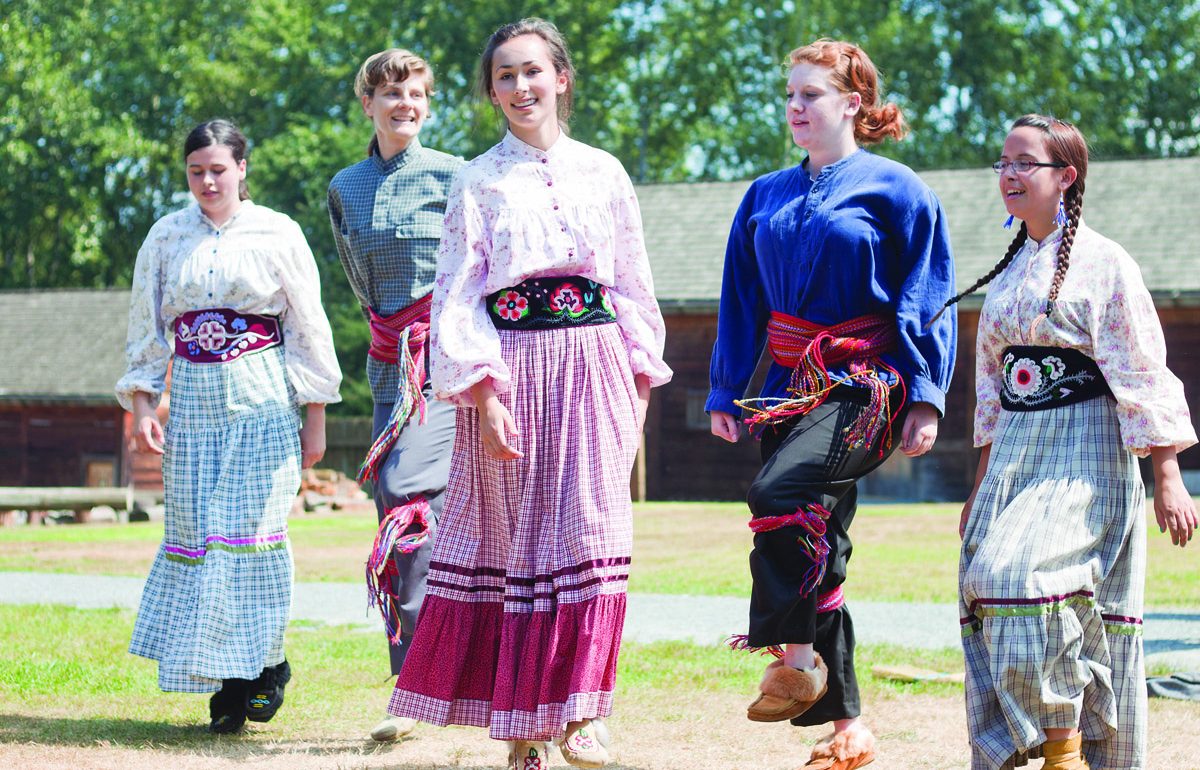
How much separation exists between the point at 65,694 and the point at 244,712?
3.39 ft

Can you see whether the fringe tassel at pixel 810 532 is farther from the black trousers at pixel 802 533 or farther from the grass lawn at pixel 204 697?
the grass lawn at pixel 204 697

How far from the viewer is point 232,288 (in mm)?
5035

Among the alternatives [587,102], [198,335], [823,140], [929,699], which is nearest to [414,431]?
[198,335]

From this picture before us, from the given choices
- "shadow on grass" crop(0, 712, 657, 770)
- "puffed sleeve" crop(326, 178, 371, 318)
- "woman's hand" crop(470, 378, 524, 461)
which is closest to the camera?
"woman's hand" crop(470, 378, 524, 461)

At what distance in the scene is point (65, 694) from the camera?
5555 mm

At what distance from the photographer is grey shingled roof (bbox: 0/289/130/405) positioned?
2723 centimetres

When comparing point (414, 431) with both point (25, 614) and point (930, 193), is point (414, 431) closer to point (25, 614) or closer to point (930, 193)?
point (930, 193)

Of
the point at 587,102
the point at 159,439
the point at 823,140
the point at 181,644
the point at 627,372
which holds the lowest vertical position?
the point at 181,644

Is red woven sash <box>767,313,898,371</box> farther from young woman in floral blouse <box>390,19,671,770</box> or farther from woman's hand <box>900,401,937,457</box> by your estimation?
young woman in floral blouse <box>390,19,671,770</box>

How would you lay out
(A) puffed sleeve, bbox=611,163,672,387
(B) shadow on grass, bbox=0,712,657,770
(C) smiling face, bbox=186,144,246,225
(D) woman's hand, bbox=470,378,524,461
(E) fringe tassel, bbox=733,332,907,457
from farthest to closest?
(C) smiling face, bbox=186,144,246,225 < (B) shadow on grass, bbox=0,712,657,770 < (A) puffed sleeve, bbox=611,163,672,387 < (E) fringe tassel, bbox=733,332,907,457 < (D) woman's hand, bbox=470,378,524,461

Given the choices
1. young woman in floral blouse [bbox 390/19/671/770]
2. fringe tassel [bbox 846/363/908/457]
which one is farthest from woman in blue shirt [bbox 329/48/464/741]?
fringe tassel [bbox 846/363/908/457]

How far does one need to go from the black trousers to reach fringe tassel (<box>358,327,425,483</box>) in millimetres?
1362

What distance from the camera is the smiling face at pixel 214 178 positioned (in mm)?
5156

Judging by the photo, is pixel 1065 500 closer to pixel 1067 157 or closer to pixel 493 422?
pixel 1067 157
